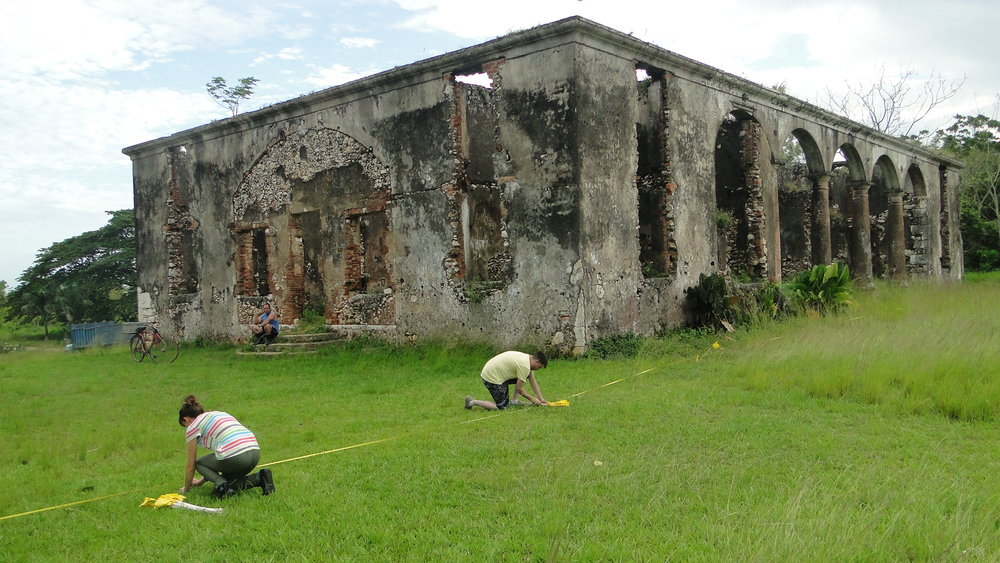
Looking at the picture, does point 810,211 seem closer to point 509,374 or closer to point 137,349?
point 509,374

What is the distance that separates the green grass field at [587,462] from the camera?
460 centimetres

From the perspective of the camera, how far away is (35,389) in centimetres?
1313

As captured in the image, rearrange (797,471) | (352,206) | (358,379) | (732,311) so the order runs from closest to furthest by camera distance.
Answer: (797,471) < (358,379) < (732,311) < (352,206)

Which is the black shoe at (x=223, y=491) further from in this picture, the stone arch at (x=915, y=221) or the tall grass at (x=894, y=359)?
the stone arch at (x=915, y=221)

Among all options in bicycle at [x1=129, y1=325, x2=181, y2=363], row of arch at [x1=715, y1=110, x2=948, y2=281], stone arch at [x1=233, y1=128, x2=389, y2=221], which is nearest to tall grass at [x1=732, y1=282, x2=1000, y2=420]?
row of arch at [x1=715, y1=110, x2=948, y2=281]

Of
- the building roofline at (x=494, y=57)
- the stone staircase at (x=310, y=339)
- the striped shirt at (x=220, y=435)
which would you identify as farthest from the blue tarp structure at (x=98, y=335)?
the striped shirt at (x=220, y=435)

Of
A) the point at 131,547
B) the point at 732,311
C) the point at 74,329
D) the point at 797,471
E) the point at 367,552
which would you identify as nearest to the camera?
the point at 367,552

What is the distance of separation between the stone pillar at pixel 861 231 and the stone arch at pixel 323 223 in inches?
527

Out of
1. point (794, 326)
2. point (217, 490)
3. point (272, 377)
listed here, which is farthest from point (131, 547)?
point (794, 326)

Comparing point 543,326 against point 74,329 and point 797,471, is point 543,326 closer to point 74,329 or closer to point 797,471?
point 797,471

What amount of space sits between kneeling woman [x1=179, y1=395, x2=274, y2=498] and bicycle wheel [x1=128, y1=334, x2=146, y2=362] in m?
12.4

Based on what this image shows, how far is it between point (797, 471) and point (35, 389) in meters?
12.5

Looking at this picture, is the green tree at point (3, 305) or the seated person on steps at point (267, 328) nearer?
the seated person on steps at point (267, 328)

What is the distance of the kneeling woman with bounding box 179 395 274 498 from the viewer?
19.3 feet
